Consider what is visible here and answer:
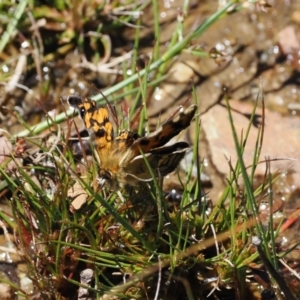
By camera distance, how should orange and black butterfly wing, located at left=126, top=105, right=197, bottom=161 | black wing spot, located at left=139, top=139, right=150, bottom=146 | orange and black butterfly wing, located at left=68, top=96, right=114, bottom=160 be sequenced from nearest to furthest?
orange and black butterfly wing, located at left=126, top=105, right=197, bottom=161
black wing spot, located at left=139, top=139, right=150, bottom=146
orange and black butterfly wing, located at left=68, top=96, right=114, bottom=160

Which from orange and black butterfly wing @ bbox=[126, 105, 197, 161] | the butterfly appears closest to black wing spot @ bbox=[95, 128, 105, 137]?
the butterfly

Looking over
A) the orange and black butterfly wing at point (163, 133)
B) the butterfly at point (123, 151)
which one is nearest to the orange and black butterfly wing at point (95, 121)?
the butterfly at point (123, 151)

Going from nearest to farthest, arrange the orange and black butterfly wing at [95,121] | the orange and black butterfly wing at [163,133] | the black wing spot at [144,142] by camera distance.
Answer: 1. the orange and black butterfly wing at [163,133]
2. the black wing spot at [144,142]
3. the orange and black butterfly wing at [95,121]

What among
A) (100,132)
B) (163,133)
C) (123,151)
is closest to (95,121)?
(100,132)

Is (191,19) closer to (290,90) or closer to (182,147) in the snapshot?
(290,90)

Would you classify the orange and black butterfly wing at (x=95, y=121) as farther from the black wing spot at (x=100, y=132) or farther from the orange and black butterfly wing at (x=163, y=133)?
the orange and black butterfly wing at (x=163, y=133)

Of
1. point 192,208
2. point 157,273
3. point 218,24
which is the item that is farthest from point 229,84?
point 157,273

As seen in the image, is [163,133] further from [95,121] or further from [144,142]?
[95,121]

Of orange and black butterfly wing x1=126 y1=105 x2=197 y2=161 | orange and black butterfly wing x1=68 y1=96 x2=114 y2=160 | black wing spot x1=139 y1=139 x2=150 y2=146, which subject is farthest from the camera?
orange and black butterfly wing x1=68 y1=96 x2=114 y2=160

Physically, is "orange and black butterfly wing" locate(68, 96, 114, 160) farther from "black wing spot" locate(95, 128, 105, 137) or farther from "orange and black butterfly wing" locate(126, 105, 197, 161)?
"orange and black butterfly wing" locate(126, 105, 197, 161)
